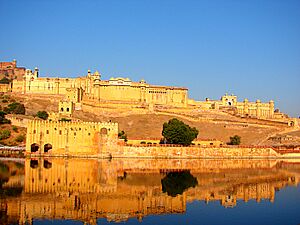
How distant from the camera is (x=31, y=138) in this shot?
4906 centimetres

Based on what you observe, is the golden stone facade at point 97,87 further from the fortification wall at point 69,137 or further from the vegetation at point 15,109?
the fortification wall at point 69,137

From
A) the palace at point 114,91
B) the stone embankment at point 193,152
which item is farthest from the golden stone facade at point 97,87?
the stone embankment at point 193,152

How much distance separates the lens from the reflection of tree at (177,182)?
95.1ft

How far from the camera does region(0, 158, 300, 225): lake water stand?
21594 mm

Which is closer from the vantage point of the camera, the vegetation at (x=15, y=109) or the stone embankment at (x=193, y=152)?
the stone embankment at (x=193, y=152)

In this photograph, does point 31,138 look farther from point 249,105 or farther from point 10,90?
point 249,105

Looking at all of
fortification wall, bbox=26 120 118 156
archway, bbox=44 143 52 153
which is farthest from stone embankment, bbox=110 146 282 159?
archway, bbox=44 143 52 153

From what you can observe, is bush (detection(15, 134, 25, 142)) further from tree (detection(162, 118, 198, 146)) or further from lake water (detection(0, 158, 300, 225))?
tree (detection(162, 118, 198, 146))

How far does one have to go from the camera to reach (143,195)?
27062 millimetres

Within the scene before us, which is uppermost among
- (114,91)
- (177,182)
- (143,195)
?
(114,91)

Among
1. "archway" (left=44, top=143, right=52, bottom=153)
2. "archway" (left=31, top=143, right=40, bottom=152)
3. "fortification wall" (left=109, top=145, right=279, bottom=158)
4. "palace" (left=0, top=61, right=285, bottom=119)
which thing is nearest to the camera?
"archway" (left=31, top=143, right=40, bottom=152)

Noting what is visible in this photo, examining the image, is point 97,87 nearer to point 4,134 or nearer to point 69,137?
point 4,134

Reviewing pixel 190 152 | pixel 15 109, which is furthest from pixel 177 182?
pixel 15 109

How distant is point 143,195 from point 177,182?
574 cm
